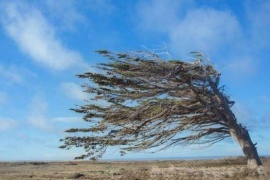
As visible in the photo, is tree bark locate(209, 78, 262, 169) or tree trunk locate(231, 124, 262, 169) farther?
tree bark locate(209, 78, 262, 169)

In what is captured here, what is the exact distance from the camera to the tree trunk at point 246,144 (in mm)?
22703

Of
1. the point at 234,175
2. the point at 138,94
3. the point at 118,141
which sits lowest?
the point at 234,175

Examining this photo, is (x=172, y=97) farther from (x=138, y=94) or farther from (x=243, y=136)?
(x=243, y=136)

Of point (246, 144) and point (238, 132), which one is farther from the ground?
point (238, 132)

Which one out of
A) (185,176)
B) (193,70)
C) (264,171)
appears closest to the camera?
(264,171)

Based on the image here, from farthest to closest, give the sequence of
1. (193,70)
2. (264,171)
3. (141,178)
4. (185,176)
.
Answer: (141,178), (185,176), (193,70), (264,171)

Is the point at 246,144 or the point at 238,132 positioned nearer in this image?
the point at 246,144

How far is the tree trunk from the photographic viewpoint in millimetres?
22703

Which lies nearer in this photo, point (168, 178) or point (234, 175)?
point (234, 175)

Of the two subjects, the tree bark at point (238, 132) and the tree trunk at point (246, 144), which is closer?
the tree trunk at point (246, 144)

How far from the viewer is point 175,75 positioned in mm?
21859

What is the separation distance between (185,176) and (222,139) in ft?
9.68

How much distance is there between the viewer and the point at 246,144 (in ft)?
75.3

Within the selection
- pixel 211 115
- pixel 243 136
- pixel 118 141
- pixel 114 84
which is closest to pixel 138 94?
pixel 114 84
